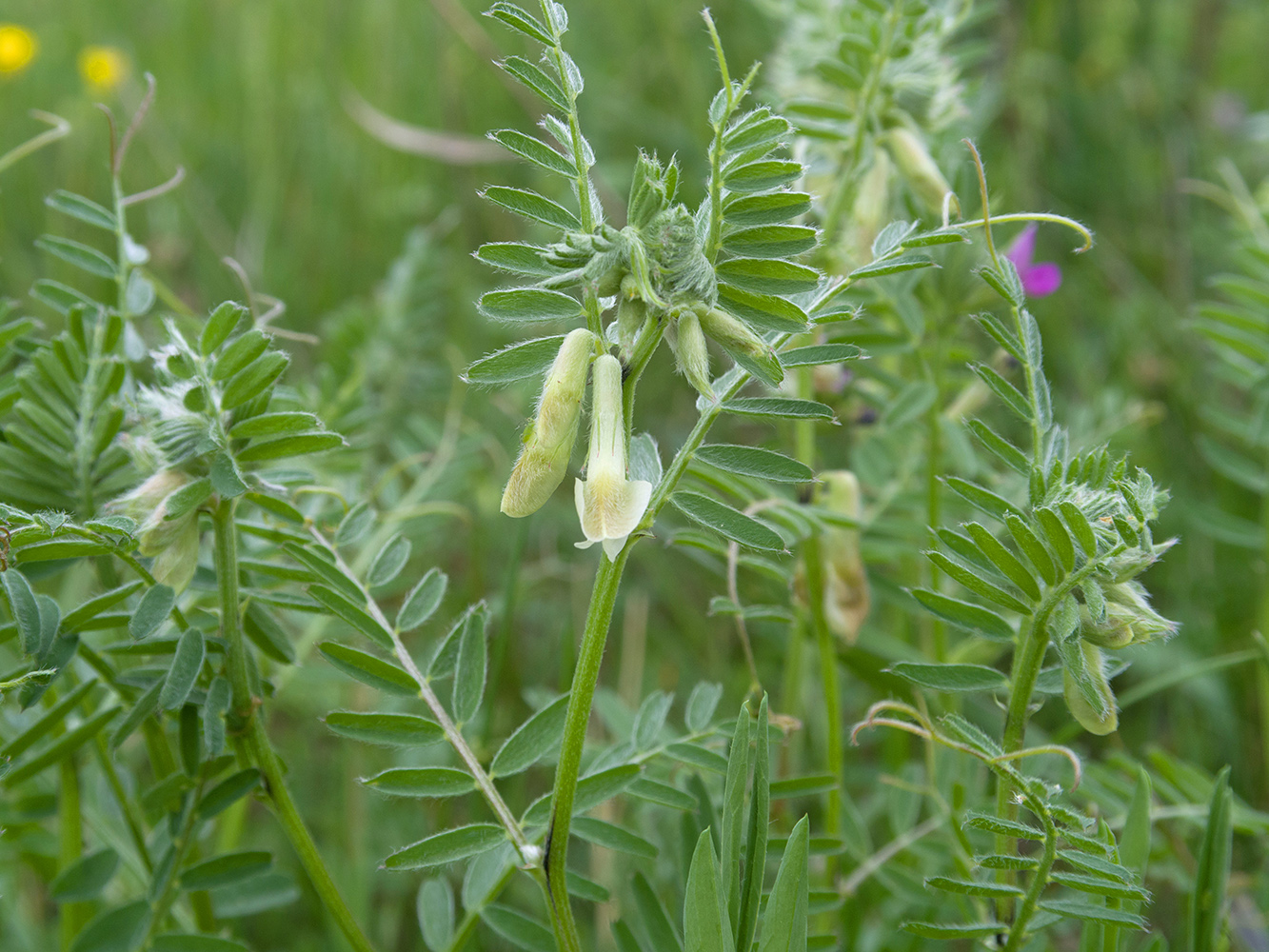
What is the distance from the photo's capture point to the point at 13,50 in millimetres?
2896

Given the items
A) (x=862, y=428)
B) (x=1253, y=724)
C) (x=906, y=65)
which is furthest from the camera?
(x=1253, y=724)

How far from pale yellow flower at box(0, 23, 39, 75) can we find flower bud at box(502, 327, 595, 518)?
2.71 meters

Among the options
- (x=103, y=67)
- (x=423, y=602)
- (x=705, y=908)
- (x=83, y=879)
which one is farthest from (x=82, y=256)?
(x=103, y=67)

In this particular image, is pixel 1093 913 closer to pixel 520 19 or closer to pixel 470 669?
pixel 470 669

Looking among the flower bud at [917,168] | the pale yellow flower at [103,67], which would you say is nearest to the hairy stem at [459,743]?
the flower bud at [917,168]

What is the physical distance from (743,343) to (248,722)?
0.53 metres

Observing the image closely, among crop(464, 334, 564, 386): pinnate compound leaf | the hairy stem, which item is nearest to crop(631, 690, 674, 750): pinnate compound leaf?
the hairy stem

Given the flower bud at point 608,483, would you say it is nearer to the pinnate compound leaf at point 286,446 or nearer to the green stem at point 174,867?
the pinnate compound leaf at point 286,446

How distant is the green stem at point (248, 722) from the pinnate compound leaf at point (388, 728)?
70 millimetres

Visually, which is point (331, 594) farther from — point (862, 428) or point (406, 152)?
point (406, 152)

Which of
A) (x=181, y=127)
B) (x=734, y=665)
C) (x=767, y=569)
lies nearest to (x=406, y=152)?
(x=181, y=127)

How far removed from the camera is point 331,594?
37.7 inches

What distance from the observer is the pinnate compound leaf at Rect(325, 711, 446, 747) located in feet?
3.08

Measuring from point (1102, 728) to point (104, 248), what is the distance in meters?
2.47
